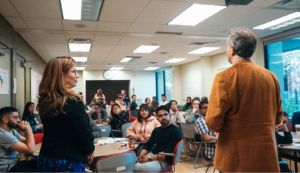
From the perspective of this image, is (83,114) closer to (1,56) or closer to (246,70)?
(246,70)

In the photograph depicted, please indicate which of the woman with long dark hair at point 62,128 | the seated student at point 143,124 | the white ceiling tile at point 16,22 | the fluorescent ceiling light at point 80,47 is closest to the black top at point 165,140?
the seated student at point 143,124

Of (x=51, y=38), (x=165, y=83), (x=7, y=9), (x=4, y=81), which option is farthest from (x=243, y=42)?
(x=165, y=83)

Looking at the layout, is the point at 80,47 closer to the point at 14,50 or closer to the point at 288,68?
the point at 14,50

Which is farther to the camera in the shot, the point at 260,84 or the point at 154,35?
the point at 154,35

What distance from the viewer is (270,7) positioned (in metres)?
4.41

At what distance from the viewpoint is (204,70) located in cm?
998

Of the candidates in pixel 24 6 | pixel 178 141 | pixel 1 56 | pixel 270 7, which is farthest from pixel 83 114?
pixel 270 7

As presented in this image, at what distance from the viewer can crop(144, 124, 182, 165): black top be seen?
3141mm

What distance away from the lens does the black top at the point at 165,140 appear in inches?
124

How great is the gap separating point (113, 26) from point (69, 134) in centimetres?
423

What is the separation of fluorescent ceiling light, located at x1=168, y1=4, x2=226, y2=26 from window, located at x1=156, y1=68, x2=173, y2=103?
886cm

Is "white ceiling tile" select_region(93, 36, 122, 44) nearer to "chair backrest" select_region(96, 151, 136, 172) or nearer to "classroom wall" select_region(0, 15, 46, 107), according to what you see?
"classroom wall" select_region(0, 15, 46, 107)

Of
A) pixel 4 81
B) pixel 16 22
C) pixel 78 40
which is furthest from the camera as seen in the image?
pixel 78 40

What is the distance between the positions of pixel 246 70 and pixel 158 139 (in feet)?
7.07
